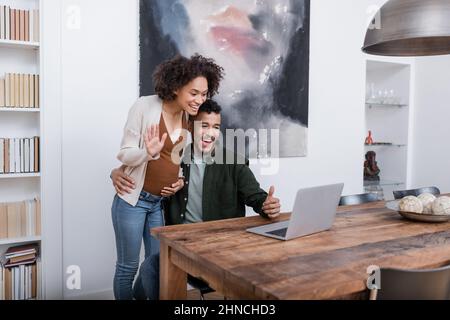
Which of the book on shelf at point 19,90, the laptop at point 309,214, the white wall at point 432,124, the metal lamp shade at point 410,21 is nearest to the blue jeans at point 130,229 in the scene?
the laptop at point 309,214

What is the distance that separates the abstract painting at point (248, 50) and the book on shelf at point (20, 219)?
1.06m

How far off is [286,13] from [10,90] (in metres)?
2.24

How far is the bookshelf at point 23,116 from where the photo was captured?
2.51m

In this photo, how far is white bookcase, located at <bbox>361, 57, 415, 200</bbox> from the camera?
4355 millimetres

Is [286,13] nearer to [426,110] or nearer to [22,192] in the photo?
[426,110]

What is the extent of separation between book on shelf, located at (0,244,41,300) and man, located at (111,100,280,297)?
0.95m

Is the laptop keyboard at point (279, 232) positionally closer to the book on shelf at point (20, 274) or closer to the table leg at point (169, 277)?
the table leg at point (169, 277)

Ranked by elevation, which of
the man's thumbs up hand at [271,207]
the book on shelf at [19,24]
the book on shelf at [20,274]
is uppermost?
the book on shelf at [19,24]

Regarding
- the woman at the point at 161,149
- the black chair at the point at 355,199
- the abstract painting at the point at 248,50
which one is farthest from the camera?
the abstract painting at the point at 248,50

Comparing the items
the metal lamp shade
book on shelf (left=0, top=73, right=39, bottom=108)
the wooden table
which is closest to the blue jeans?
the wooden table

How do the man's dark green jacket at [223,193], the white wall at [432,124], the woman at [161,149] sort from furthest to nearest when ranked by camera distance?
the white wall at [432,124] < the man's dark green jacket at [223,193] < the woman at [161,149]

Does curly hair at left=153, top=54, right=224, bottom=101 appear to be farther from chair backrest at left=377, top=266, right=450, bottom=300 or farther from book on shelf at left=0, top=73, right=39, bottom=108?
chair backrest at left=377, top=266, right=450, bottom=300

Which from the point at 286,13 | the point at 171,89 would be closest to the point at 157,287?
the point at 171,89

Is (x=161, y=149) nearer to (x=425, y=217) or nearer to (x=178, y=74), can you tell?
(x=178, y=74)
